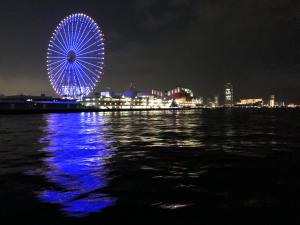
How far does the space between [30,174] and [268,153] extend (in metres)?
14.6

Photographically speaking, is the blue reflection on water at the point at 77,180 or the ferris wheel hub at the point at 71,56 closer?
the blue reflection on water at the point at 77,180

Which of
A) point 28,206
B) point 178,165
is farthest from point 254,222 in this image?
point 178,165

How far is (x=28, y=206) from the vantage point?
35.5 feet

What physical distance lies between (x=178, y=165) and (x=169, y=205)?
7.69 metres

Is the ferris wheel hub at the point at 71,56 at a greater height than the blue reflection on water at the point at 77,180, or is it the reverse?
the ferris wheel hub at the point at 71,56

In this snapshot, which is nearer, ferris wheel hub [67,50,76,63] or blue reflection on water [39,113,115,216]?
blue reflection on water [39,113,115,216]

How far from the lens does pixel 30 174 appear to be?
15.9 meters

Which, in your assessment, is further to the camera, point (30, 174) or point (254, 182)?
point (30, 174)

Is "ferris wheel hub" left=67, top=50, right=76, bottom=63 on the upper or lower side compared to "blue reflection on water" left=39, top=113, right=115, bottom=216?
upper

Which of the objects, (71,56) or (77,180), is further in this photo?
(71,56)

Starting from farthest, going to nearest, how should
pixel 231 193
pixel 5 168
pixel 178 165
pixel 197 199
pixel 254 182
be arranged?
pixel 178 165, pixel 5 168, pixel 254 182, pixel 231 193, pixel 197 199

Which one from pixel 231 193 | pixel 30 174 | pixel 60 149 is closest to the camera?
pixel 231 193

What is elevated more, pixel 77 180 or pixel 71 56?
pixel 71 56

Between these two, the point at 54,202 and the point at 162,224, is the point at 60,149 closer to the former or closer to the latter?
the point at 54,202
